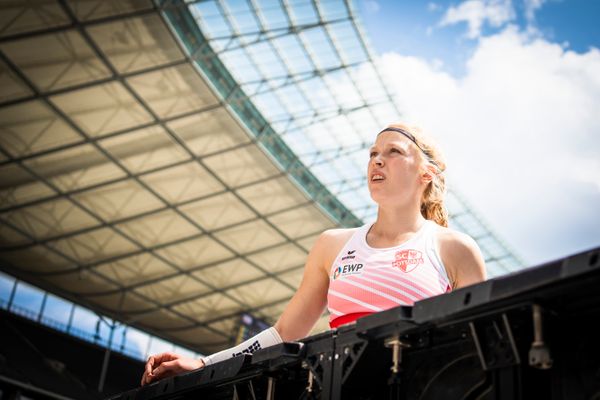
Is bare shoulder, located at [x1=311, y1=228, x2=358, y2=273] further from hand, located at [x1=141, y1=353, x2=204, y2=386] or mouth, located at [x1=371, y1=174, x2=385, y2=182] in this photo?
hand, located at [x1=141, y1=353, x2=204, y2=386]

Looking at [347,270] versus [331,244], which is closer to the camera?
[347,270]

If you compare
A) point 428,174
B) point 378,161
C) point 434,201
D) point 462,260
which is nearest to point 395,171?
point 378,161

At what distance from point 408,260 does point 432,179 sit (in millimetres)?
617

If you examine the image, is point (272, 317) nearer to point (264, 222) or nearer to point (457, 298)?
point (264, 222)

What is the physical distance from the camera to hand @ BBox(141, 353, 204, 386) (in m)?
3.73

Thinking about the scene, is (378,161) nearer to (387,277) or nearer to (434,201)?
(434,201)

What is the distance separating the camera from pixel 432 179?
3.90m

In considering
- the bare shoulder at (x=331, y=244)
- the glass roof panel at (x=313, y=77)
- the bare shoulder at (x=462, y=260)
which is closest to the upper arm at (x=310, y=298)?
the bare shoulder at (x=331, y=244)

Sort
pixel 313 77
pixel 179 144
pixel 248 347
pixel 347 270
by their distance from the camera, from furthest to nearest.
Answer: pixel 179 144, pixel 313 77, pixel 248 347, pixel 347 270


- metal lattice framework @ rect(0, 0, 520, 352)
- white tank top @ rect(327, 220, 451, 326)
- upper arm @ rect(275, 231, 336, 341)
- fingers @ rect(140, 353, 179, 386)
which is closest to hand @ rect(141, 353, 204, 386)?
fingers @ rect(140, 353, 179, 386)

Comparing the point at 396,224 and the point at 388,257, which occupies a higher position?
the point at 396,224

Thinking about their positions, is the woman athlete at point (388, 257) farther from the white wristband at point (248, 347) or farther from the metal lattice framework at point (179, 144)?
the metal lattice framework at point (179, 144)

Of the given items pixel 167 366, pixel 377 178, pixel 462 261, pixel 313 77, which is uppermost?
pixel 313 77

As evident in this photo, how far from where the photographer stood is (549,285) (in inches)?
90.9
